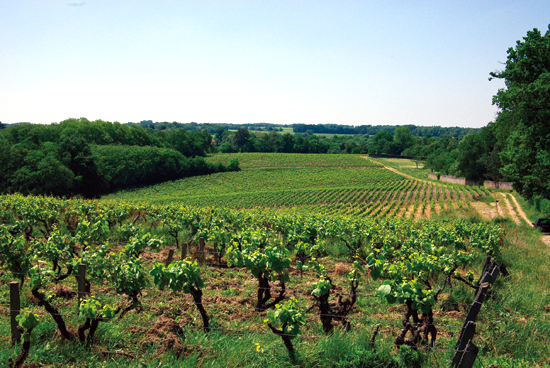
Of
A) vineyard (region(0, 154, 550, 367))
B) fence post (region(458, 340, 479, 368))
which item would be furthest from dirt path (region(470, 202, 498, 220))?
fence post (region(458, 340, 479, 368))

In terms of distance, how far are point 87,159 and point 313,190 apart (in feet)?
138

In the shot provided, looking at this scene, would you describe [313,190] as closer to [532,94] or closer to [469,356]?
[532,94]

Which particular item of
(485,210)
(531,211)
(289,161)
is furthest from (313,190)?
(289,161)

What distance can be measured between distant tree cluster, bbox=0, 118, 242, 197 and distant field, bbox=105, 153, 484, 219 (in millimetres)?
5085

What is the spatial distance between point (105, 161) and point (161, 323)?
255 ft

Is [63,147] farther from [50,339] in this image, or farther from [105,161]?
[50,339]

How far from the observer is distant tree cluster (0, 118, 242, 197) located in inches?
2172

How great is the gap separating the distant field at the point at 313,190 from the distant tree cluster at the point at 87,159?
5.08 m

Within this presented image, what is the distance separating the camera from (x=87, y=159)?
63.7 metres

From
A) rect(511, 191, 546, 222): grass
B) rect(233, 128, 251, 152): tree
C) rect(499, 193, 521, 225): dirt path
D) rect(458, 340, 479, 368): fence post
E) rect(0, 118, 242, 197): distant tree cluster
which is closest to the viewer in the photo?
rect(458, 340, 479, 368): fence post

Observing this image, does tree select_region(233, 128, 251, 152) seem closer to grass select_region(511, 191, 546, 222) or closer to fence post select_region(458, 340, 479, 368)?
grass select_region(511, 191, 546, 222)

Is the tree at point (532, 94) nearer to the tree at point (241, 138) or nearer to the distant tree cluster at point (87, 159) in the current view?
the distant tree cluster at point (87, 159)

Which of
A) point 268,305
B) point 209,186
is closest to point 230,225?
point 268,305

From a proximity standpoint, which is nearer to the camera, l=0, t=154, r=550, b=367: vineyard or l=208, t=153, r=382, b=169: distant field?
l=0, t=154, r=550, b=367: vineyard
